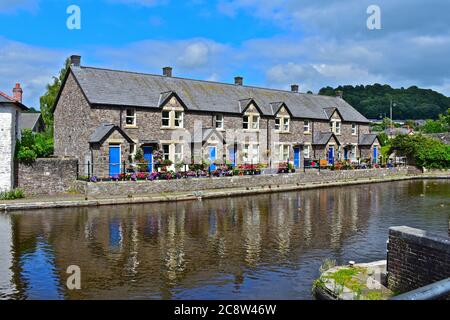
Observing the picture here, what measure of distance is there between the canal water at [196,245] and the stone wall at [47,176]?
5.05 meters

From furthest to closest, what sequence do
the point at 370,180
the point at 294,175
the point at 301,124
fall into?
the point at 301,124 < the point at 370,180 < the point at 294,175

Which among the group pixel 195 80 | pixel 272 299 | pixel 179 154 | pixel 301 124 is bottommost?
pixel 272 299

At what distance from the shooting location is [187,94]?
36.2 metres

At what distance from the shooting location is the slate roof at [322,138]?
1717 inches

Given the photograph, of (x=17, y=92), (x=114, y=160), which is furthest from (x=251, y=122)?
(x=17, y=92)

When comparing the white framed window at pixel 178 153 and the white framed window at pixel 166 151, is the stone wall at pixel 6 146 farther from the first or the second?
the white framed window at pixel 178 153

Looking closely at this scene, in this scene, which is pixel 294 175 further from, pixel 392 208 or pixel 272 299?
pixel 272 299

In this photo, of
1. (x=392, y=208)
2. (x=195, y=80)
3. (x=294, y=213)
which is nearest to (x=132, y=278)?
(x=294, y=213)

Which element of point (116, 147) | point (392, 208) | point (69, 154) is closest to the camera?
point (392, 208)

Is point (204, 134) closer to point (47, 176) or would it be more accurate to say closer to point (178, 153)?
point (178, 153)

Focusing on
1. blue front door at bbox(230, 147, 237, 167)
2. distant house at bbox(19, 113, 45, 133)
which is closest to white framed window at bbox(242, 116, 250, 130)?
blue front door at bbox(230, 147, 237, 167)

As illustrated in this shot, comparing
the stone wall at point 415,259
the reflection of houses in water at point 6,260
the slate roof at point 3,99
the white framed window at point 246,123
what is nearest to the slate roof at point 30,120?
the white framed window at point 246,123

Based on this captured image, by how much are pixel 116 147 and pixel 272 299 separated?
67.1 feet

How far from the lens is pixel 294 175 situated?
3422 cm
